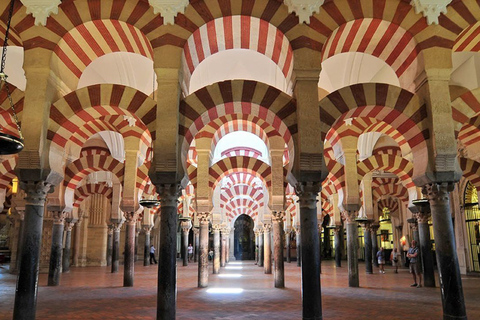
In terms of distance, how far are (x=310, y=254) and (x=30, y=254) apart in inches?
149

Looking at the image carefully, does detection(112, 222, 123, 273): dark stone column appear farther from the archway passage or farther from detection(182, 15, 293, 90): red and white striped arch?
the archway passage

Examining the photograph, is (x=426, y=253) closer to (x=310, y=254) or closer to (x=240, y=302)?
(x=240, y=302)

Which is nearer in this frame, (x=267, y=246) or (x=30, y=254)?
(x=30, y=254)

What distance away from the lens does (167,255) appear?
543 centimetres

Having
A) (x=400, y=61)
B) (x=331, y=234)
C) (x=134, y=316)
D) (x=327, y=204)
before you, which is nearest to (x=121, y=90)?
(x=134, y=316)

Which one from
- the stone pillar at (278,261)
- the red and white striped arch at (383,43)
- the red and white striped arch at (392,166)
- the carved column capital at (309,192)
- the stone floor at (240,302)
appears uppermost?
the red and white striped arch at (383,43)

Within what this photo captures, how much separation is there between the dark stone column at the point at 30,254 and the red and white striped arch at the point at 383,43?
185 inches

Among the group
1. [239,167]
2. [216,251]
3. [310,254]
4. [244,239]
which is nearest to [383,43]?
[310,254]

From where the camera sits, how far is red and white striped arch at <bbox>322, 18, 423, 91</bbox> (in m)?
6.03

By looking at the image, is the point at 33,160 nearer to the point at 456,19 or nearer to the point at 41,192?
the point at 41,192

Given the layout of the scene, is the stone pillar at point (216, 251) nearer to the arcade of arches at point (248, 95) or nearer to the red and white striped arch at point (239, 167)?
the red and white striped arch at point (239, 167)

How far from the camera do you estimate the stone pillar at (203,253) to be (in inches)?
367

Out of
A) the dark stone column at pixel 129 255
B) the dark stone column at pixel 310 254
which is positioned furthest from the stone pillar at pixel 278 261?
the dark stone column at pixel 310 254

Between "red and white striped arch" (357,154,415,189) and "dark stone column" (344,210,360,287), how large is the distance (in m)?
1.29
